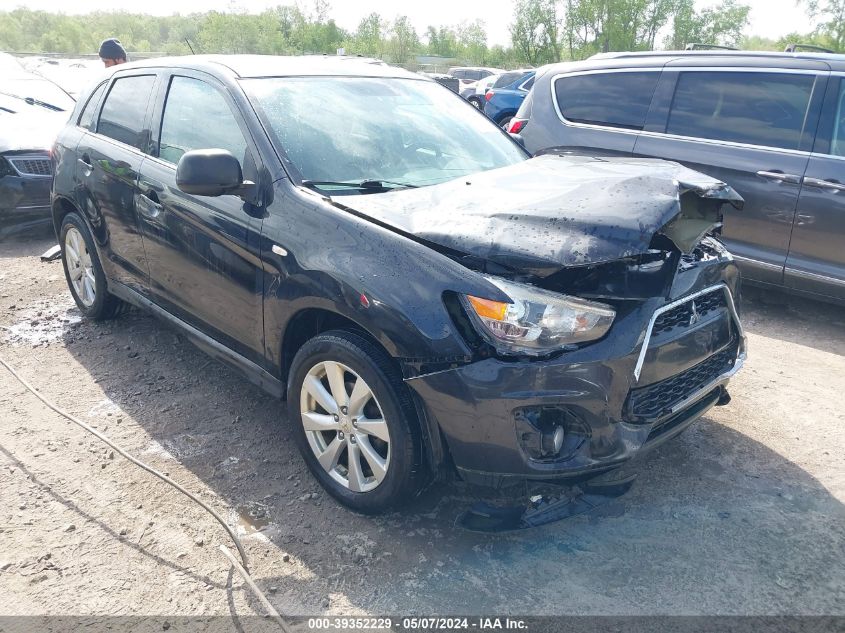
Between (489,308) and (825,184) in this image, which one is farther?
(825,184)

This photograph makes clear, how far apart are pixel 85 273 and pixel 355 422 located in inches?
123

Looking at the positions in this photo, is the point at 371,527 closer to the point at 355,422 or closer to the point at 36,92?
the point at 355,422

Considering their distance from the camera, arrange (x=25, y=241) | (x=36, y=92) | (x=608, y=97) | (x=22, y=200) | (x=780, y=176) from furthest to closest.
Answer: (x=36, y=92)
(x=25, y=241)
(x=22, y=200)
(x=608, y=97)
(x=780, y=176)

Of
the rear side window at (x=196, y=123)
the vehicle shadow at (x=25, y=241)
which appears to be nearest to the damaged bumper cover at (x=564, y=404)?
the rear side window at (x=196, y=123)

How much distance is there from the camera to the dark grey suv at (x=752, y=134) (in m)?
4.65

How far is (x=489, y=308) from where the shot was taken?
234 cm

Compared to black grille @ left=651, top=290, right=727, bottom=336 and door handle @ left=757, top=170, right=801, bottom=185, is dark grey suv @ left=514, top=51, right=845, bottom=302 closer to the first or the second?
door handle @ left=757, top=170, right=801, bottom=185

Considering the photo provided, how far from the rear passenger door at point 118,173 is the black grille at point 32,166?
3168mm

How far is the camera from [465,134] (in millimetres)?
3809

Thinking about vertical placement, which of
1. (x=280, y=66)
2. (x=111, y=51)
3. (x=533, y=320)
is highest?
(x=111, y=51)

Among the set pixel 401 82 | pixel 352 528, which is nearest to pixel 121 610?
pixel 352 528

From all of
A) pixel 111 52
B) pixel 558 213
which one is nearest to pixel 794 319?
pixel 558 213

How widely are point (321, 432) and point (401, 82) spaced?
2.13m

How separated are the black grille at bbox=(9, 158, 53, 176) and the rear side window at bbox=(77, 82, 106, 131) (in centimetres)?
281
